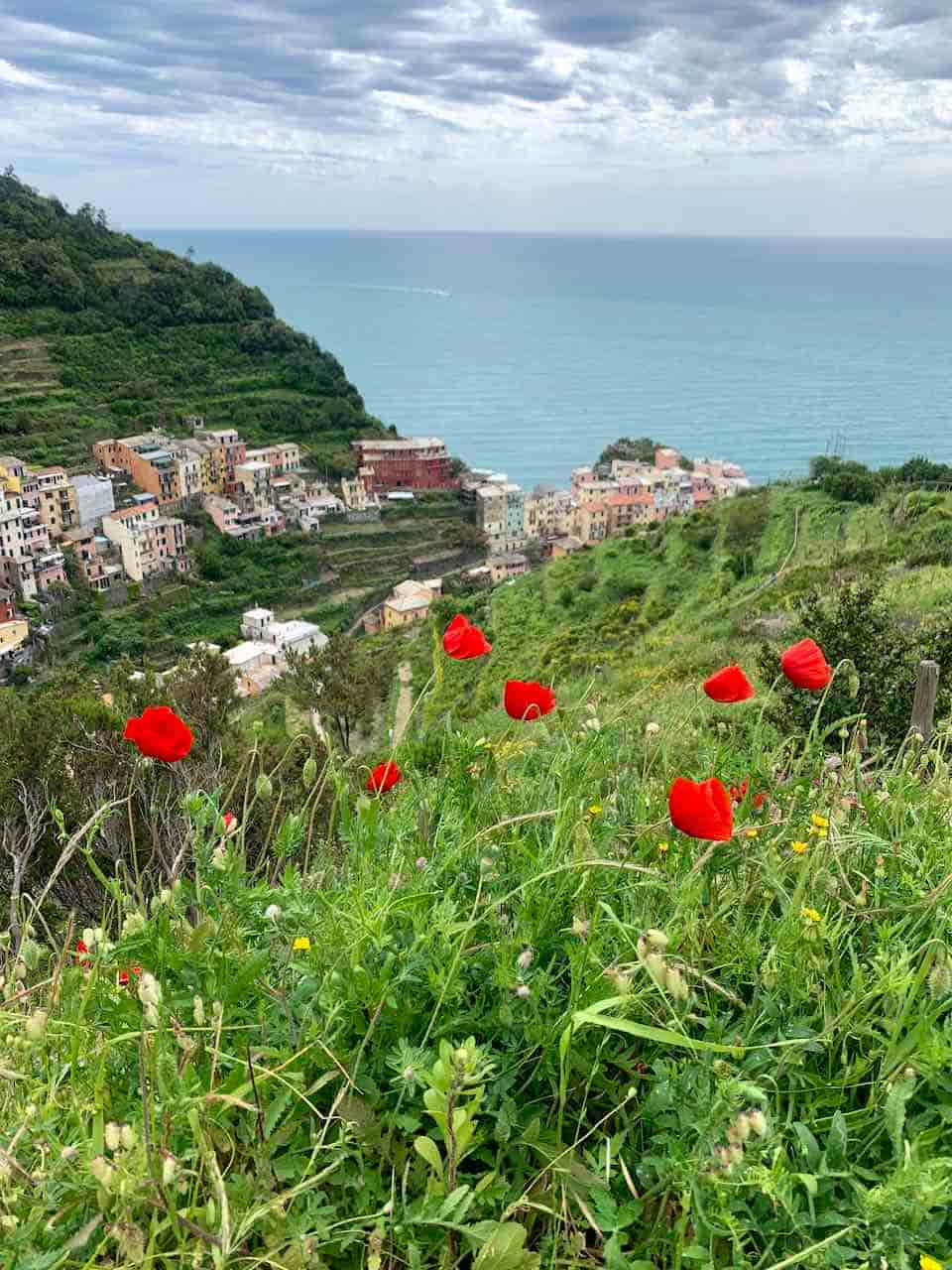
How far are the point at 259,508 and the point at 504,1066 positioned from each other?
4005 centimetres

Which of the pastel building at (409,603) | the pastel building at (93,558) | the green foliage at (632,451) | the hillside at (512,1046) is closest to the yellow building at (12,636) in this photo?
the pastel building at (93,558)

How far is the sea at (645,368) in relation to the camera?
69.6 metres

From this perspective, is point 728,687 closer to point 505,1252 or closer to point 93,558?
point 505,1252

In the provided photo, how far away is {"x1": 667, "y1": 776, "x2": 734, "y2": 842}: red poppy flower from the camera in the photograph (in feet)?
3.75

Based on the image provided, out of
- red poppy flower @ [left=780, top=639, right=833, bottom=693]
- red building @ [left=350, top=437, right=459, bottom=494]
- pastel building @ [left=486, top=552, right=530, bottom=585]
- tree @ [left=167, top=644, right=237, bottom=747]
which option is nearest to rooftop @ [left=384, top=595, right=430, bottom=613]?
pastel building @ [left=486, top=552, right=530, bottom=585]

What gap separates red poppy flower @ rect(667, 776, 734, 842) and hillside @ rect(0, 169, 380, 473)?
42146mm

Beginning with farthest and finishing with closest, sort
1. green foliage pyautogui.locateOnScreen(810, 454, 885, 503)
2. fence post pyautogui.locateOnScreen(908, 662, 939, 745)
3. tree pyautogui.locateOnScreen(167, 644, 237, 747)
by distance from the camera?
green foliage pyautogui.locateOnScreen(810, 454, 885, 503) → tree pyautogui.locateOnScreen(167, 644, 237, 747) → fence post pyautogui.locateOnScreen(908, 662, 939, 745)

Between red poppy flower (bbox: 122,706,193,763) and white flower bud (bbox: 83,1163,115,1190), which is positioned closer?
white flower bud (bbox: 83,1163,115,1190)

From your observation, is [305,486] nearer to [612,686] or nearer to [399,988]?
[612,686]

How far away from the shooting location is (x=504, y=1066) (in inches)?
44.6

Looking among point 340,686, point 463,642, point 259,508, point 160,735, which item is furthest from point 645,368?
point 160,735

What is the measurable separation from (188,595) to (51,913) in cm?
3010

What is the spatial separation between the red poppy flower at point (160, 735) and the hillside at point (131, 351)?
41.4m

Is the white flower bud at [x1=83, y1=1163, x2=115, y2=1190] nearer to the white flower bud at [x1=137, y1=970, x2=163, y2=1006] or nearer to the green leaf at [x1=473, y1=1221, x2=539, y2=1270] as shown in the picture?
the white flower bud at [x1=137, y1=970, x2=163, y2=1006]
